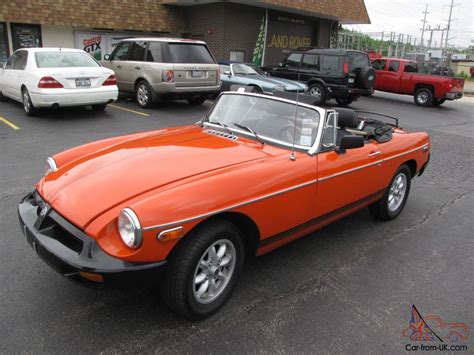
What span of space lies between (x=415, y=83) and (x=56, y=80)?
1369 cm

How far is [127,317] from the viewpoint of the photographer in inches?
110

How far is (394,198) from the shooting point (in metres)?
4.77

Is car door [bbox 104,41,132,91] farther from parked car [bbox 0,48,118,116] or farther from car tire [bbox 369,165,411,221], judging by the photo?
car tire [bbox 369,165,411,221]

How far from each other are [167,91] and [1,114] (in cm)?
394

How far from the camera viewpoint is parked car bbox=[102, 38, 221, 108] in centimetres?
1067

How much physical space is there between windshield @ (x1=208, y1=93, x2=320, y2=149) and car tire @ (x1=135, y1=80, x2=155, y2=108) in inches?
289

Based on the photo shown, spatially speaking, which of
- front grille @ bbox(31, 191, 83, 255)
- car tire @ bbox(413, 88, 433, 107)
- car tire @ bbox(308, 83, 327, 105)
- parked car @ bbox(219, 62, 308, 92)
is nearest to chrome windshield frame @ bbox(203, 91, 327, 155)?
front grille @ bbox(31, 191, 83, 255)

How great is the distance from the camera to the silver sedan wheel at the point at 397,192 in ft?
15.3

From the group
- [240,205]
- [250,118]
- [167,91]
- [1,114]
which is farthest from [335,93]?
[240,205]

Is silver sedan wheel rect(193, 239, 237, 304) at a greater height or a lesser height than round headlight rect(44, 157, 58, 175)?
lesser

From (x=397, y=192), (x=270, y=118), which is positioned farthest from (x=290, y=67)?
(x=270, y=118)

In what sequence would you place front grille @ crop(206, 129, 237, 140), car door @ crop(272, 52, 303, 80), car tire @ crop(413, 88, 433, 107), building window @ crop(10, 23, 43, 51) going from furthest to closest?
1. car tire @ crop(413, 88, 433, 107)
2. building window @ crop(10, 23, 43, 51)
3. car door @ crop(272, 52, 303, 80)
4. front grille @ crop(206, 129, 237, 140)

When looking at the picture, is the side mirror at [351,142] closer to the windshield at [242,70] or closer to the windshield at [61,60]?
the windshield at [61,60]

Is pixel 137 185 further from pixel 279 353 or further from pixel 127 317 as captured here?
pixel 279 353
